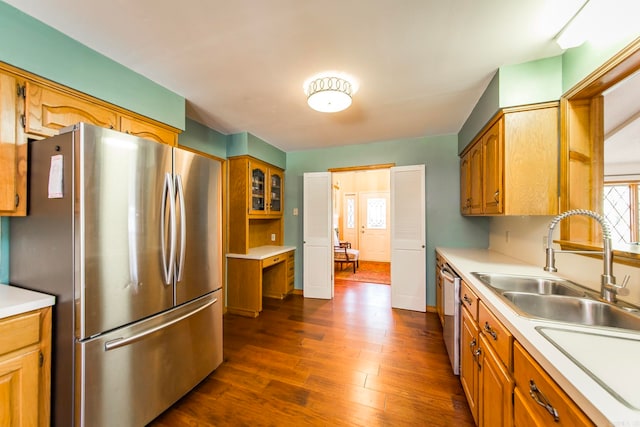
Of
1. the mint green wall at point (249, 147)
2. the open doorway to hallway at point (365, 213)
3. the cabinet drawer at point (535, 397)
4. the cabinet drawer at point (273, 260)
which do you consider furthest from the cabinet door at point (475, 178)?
the open doorway to hallway at point (365, 213)

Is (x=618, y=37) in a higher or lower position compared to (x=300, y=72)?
lower

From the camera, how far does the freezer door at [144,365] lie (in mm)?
1215

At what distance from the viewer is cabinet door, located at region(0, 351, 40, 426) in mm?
1088

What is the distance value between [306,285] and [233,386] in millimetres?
2148

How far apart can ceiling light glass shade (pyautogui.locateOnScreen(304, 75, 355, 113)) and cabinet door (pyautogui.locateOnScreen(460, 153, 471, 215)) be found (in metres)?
1.80

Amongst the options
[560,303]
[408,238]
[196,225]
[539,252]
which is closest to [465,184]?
[408,238]

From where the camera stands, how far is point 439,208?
11.4 feet

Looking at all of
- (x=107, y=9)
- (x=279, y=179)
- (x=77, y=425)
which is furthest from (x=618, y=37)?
(x=279, y=179)

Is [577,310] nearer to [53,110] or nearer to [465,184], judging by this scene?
→ [465,184]

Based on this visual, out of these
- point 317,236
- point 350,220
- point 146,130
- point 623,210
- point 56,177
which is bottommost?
point 317,236

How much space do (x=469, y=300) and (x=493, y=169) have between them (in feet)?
3.75

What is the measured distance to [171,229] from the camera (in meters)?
1.56

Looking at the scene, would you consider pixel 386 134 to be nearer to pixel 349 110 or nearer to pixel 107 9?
pixel 349 110

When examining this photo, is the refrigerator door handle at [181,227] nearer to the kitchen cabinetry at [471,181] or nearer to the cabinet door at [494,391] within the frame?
the cabinet door at [494,391]
